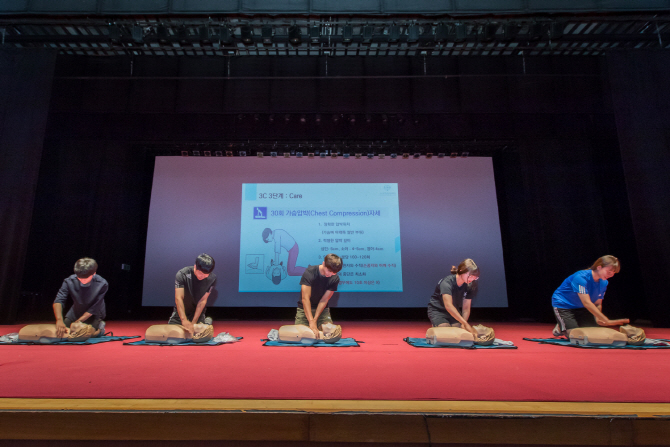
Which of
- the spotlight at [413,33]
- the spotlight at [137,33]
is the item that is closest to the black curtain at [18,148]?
the spotlight at [137,33]

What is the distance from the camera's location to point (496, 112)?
618 centimetres

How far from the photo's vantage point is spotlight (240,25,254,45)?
497 cm

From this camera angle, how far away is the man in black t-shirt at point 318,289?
401 centimetres

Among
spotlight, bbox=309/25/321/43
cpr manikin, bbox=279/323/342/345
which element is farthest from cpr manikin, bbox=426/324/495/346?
spotlight, bbox=309/25/321/43

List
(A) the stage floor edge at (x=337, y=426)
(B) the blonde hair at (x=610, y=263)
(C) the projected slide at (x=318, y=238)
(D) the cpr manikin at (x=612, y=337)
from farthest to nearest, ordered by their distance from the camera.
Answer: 1. (C) the projected slide at (x=318, y=238)
2. (B) the blonde hair at (x=610, y=263)
3. (D) the cpr manikin at (x=612, y=337)
4. (A) the stage floor edge at (x=337, y=426)

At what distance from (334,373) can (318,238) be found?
438 centimetres

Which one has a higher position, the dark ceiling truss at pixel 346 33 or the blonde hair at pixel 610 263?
the dark ceiling truss at pixel 346 33

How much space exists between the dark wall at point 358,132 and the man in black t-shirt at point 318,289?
10.5ft

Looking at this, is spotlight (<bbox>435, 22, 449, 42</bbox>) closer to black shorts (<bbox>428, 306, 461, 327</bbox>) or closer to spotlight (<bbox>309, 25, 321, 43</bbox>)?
spotlight (<bbox>309, 25, 321, 43</bbox>)

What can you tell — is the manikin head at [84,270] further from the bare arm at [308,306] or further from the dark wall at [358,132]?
the dark wall at [358,132]

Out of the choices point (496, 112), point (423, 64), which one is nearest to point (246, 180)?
point (423, 64)

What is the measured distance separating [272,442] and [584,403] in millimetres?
1470

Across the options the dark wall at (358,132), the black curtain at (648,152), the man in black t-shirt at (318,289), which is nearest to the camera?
the man in black t-shirt at (318,289)

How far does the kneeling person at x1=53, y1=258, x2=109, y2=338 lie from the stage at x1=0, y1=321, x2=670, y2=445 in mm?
1013
